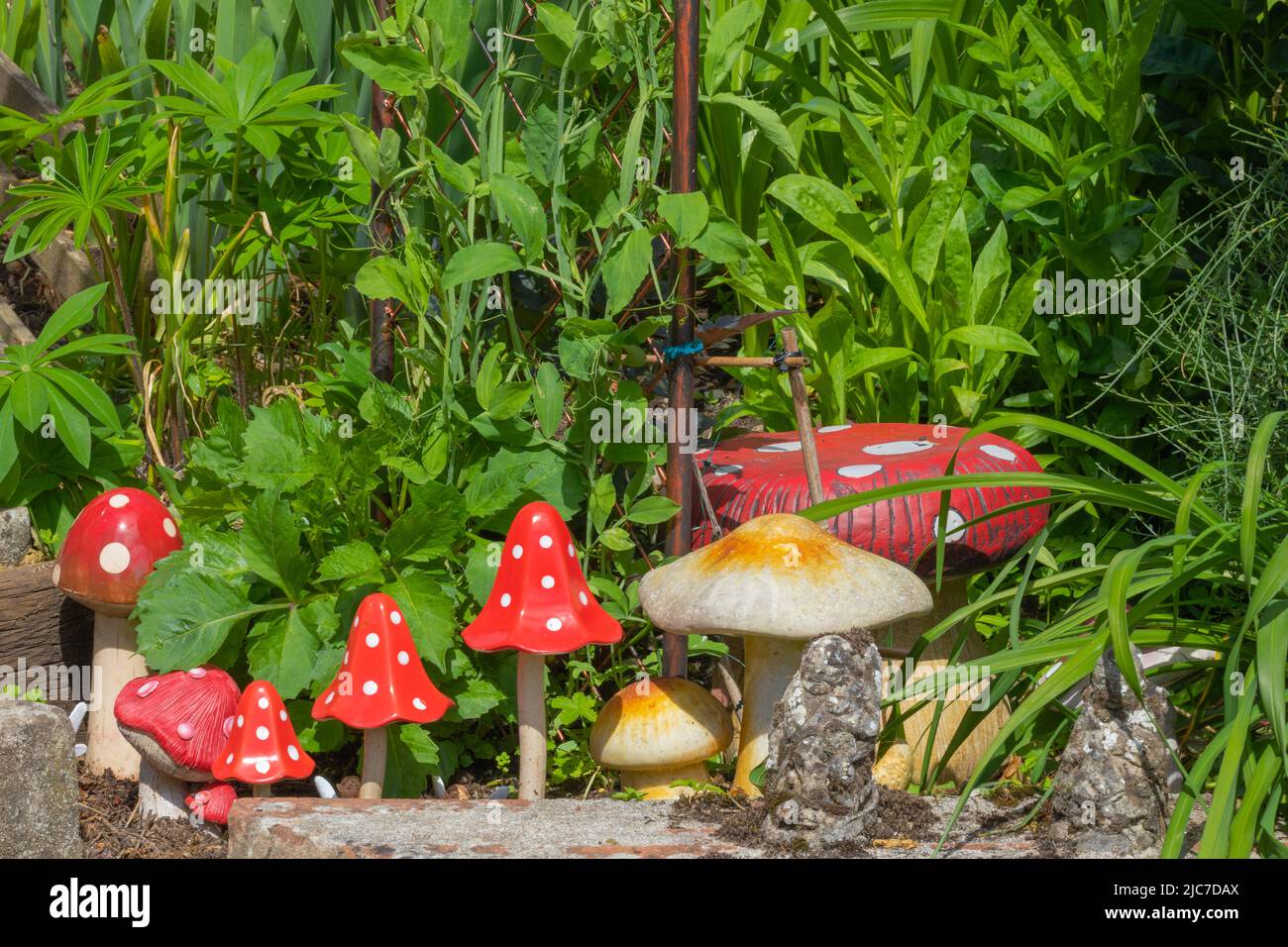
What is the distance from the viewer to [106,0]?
4.27 metres

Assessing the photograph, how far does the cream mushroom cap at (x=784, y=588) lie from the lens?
2445mm

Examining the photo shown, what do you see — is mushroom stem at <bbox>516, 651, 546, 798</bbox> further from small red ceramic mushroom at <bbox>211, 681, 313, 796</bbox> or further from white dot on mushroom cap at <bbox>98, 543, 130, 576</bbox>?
white dot on mushroom cap at <bbox>98, 543, 130, 576</bbox>

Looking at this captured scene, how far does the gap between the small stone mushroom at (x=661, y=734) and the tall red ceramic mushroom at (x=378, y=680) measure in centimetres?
33

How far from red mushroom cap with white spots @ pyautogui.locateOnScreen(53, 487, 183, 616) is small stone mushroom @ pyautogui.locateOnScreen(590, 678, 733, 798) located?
947mm

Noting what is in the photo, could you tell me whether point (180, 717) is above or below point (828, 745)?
below

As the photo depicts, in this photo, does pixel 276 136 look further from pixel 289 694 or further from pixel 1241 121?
pixel 1241 121

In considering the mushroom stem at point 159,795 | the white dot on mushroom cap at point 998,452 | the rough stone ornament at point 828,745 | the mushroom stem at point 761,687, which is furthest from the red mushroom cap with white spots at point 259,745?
the white dot on mushroom cap at point 998,452

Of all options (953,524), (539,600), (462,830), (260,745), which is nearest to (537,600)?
(539,600)

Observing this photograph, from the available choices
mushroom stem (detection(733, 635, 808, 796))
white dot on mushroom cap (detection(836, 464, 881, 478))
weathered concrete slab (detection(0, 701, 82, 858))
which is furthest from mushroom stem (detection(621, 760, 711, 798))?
weathered concrete slab (detection(0, 701, 82, 858))

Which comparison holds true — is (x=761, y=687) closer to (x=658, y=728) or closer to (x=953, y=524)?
(x=658, y=728)

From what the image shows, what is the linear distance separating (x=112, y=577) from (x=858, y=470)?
58.0 inches

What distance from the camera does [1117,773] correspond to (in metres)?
2.21

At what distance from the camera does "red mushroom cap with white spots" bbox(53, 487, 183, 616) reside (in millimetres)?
2898

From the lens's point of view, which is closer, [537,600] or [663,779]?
[537,600]
